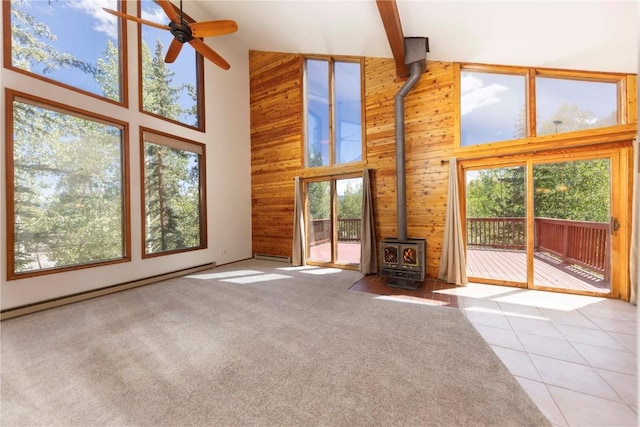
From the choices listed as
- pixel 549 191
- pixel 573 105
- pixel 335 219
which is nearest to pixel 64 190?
pixel 335 219

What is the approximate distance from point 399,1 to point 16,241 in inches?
212

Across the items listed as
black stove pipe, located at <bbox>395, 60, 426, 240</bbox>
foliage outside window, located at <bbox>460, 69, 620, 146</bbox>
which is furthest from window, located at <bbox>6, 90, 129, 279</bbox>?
foliage outside window, located at <bbox>460, 69, 620, 146</bbox>

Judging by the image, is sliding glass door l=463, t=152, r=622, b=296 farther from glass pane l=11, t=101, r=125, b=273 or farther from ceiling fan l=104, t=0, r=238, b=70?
glass pane l=11, t=101, r=125, b=273

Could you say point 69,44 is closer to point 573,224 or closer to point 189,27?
point 189,27

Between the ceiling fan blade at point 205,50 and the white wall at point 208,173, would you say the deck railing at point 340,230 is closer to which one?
the white wall at point 208,173

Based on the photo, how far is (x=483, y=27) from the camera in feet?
9.85

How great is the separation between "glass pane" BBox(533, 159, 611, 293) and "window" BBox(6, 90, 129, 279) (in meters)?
6.40

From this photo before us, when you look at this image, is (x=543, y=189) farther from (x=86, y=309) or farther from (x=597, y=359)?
(x=86, y=309)

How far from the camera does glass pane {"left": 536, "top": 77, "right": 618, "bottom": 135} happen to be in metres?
3.24

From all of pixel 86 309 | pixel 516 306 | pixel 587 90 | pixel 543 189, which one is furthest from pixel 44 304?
pixel 587 90

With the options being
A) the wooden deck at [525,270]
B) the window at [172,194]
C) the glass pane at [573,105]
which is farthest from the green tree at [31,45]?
the glass pane at [573,105]

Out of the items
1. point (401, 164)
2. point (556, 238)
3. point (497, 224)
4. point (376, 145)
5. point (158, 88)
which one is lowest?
point (556, 238)

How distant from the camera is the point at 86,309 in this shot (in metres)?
3.12

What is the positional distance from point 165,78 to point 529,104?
6.22 metres
